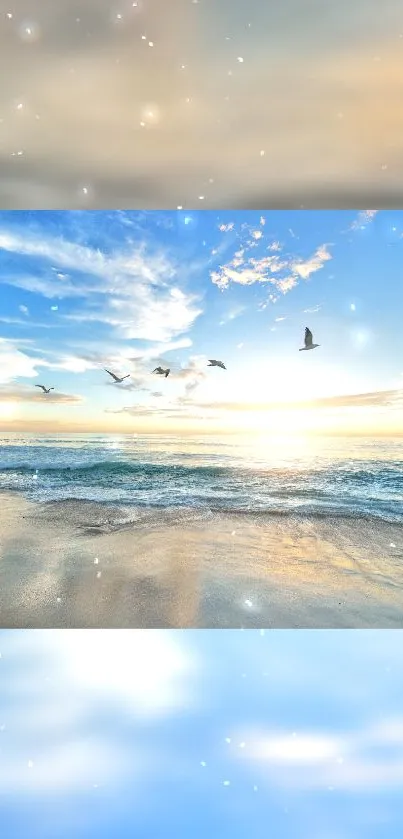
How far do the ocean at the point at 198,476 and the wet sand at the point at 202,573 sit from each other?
142 mm

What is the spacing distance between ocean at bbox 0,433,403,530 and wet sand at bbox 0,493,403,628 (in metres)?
0.14

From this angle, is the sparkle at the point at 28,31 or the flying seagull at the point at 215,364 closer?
the sparkle at the point at 28,31

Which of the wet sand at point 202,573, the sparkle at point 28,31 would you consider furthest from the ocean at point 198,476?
the sparkle at point 28,31

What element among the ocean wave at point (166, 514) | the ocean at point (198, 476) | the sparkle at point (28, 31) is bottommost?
the ocean wave at point (166, 514)

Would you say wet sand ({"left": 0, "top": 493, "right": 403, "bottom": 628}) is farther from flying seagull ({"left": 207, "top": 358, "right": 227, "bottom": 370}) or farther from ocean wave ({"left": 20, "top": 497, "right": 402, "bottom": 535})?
flying seagull ({"left": 207, "top": 358, "right": 227, "bottom": 370})

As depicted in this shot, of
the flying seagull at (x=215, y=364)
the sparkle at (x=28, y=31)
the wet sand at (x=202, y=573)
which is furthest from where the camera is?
the flying seagull at (x=215, y=364)

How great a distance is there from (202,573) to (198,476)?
3.39 ft

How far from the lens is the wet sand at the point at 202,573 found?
128 inches

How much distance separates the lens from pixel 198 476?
4633mm

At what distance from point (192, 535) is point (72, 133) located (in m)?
2.65

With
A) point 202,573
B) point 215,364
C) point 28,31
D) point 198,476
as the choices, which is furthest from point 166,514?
point 28,31

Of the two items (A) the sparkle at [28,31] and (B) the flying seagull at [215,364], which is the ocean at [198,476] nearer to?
(B) the flying seagull at [215,364]

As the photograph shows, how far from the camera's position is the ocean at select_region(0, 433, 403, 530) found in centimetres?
444

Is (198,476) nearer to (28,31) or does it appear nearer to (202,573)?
(202,573)
